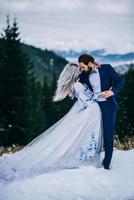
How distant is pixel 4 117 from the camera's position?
4209 centimetres

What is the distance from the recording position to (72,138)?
8820mm

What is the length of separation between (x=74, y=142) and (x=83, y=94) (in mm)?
893

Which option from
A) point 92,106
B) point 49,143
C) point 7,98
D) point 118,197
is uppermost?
point 7,98

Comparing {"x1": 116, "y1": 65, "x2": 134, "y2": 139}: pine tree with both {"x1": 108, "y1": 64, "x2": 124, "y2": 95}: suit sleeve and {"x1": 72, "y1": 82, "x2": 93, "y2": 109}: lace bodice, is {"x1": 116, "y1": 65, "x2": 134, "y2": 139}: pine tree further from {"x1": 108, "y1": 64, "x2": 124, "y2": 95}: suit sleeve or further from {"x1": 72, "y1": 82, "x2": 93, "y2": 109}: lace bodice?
{"x1": 108, "y1": 64, "x2": 124, "y2": 95}: suit sleeve

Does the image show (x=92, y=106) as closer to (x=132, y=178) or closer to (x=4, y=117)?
(x=132, y=178)

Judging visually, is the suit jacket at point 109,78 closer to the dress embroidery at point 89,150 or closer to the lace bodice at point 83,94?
→ the lace bodice at point 83,94

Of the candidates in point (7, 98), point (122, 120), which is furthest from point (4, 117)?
point (122, 120)

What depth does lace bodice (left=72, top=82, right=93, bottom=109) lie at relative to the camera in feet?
29.4

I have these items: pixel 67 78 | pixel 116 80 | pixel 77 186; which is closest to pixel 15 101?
pixel 67 78

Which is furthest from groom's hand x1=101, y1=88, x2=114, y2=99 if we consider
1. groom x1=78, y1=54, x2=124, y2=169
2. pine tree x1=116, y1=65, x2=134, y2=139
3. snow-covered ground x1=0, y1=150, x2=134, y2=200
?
pine tree x1=116, y1=65, x2=134, y2=139

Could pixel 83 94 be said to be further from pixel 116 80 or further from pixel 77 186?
pixel 77 186

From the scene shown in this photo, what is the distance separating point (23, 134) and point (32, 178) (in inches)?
1381

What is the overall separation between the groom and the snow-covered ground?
455mm

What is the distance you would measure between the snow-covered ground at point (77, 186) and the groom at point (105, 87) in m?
0.45
